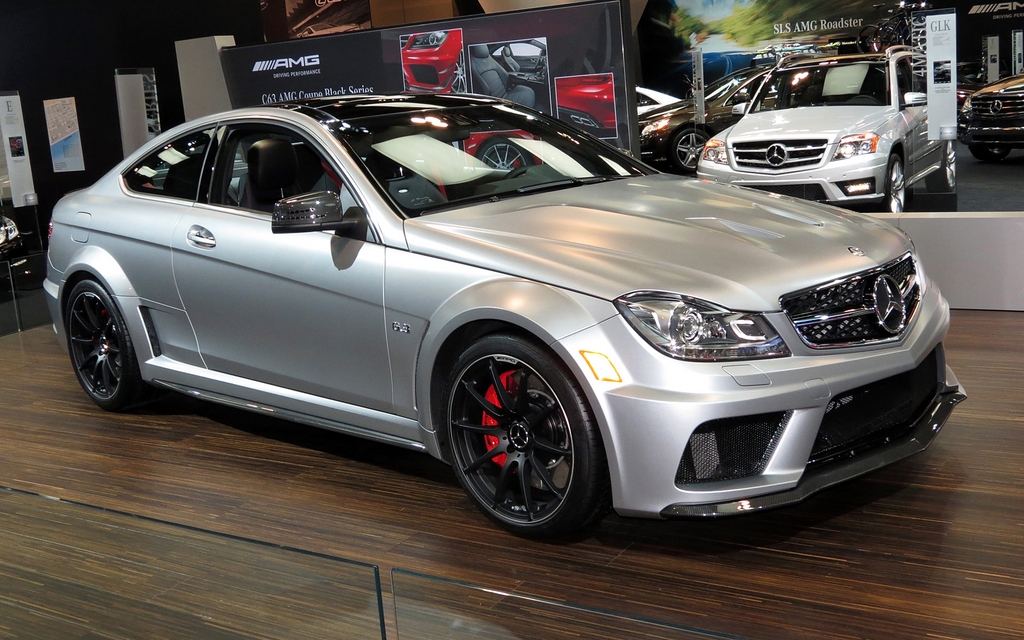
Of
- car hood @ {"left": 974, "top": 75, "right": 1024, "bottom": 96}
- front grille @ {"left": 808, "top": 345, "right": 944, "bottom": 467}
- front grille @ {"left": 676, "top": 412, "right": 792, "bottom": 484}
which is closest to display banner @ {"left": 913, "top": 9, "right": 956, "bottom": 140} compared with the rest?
car hood @ {"left": 974, "top": 75, "right": 1024, "bottom": 96}

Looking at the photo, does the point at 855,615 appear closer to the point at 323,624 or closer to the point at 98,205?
the point at 323,624

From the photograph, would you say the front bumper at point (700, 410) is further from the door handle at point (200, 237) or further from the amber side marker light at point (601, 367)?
the door handle at point (200, 237)

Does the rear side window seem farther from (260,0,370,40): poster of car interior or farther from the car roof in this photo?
(260,0,370,40): poster of car interior

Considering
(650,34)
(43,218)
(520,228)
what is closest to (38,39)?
(43,218)

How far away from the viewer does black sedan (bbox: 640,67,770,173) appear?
28.6 ft

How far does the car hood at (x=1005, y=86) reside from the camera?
6.50m

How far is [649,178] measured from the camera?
413 cm

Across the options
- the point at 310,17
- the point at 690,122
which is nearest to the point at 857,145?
the point at 690,122

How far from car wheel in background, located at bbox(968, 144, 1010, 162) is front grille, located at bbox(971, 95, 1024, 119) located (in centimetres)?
23

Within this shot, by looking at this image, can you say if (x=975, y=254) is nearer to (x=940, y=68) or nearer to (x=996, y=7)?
(x=940, y=68)

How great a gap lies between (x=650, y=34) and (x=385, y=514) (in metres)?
9.18

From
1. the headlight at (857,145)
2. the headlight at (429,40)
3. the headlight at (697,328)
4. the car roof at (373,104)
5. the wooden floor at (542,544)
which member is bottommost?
the wooden floor at (542,544)

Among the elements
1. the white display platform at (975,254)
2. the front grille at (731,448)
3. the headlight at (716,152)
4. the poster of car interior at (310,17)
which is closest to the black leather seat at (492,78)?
the headlight at (716,152)

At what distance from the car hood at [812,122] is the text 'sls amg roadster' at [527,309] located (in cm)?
348
